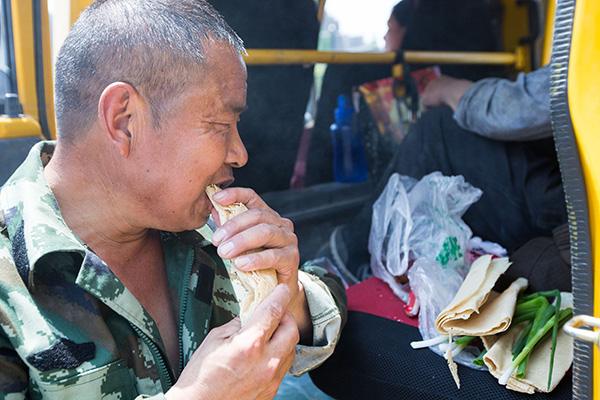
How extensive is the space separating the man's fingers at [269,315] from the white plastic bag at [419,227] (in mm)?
995

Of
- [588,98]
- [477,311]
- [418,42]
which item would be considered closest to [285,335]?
[477,311]

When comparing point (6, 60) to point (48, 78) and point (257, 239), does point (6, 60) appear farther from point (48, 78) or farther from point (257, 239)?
point (257, 239)

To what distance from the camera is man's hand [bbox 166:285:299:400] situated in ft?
3.12

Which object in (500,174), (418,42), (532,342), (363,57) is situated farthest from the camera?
(418,42)

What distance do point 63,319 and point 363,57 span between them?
7.24 feet

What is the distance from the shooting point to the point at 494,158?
2.30m

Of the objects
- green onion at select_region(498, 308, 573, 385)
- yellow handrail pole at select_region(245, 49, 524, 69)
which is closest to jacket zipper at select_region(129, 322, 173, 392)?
green onion at select_region(498, 308, 573, 385)

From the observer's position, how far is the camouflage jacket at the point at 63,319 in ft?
3.04

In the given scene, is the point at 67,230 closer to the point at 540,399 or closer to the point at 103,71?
the point at 103,71

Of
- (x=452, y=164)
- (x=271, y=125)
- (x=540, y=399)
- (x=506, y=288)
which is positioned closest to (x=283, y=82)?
(x=271, y=125)

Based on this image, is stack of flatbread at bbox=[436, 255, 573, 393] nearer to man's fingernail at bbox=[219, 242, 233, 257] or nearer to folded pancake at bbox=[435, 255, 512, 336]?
folded pancake at bbox=[435, 255, 512, 336]

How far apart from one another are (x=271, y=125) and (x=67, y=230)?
69.2 inches

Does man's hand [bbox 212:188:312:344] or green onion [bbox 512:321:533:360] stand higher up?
man's hand [bbox 212:188:312:344]

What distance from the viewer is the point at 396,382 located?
1453 millimetres
